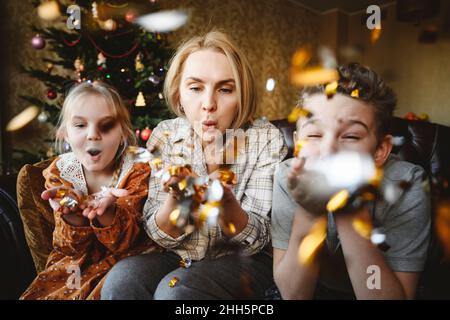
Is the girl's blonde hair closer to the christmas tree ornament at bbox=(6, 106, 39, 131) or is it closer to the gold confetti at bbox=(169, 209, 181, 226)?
the gold confetti at bbox=(169, 209, 181, 226)

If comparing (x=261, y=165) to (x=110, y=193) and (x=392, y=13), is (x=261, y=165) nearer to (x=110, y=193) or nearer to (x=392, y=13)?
(x=110, y=193)

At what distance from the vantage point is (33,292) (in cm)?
65

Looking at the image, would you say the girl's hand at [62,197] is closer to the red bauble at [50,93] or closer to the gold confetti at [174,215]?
the gold confetti at [174,215]

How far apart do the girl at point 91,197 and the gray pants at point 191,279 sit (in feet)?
0.20

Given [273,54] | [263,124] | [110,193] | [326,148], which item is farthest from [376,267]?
[273,54]

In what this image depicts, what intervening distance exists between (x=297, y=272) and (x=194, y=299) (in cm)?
Result: 18

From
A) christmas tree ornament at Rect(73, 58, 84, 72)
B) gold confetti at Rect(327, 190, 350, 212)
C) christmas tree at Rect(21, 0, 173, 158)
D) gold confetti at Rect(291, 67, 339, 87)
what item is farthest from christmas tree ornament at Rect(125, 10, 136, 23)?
gold confetti at Rect(327, 190, 350, 212)

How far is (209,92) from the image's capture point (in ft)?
2.09

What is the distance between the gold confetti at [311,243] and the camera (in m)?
0.56

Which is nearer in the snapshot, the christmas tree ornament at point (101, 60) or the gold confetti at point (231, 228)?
the gold confetti at point (231, 228)

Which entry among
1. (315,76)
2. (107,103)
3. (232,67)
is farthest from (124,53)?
(315,76)

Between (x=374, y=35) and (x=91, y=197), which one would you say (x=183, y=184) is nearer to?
(x=91, y=197)

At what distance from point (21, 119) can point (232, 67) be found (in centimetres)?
148

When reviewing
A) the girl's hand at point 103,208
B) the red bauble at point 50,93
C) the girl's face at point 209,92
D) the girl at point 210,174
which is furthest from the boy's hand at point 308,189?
the red bauble at point 50,93
